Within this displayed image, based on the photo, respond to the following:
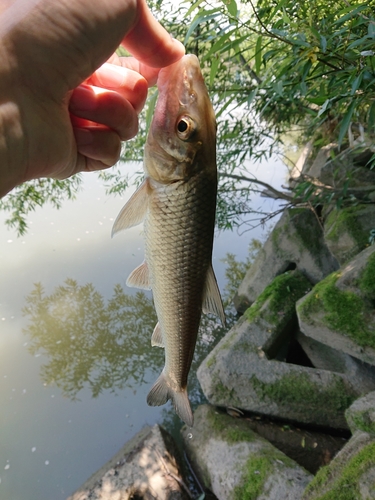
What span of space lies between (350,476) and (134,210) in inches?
67.1

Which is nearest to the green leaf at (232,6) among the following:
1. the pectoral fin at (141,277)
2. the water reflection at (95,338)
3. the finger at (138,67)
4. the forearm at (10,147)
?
the finger at (138,67)

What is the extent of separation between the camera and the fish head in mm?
1032

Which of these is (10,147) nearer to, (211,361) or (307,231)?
(211,361)

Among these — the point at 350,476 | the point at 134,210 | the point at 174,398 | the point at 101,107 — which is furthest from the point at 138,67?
the point at 350,476

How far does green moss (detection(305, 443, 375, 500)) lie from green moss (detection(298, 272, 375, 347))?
2.38ft

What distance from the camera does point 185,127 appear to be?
1.04 m

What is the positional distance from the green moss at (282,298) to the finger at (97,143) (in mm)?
2394

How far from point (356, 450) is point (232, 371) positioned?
3.64 ft

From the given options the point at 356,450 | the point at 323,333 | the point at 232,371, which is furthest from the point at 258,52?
the point at 232,371

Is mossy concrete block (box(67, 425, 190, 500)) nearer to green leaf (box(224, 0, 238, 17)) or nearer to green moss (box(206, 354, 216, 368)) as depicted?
green moss (box(206, 354, 216, 368))

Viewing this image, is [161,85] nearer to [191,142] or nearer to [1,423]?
[191,142]

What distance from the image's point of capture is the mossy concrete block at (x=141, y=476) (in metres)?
2.48

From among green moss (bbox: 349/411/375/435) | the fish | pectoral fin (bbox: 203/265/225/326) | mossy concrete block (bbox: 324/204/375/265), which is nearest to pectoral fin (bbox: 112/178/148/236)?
the fish

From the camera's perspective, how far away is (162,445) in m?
2.74
